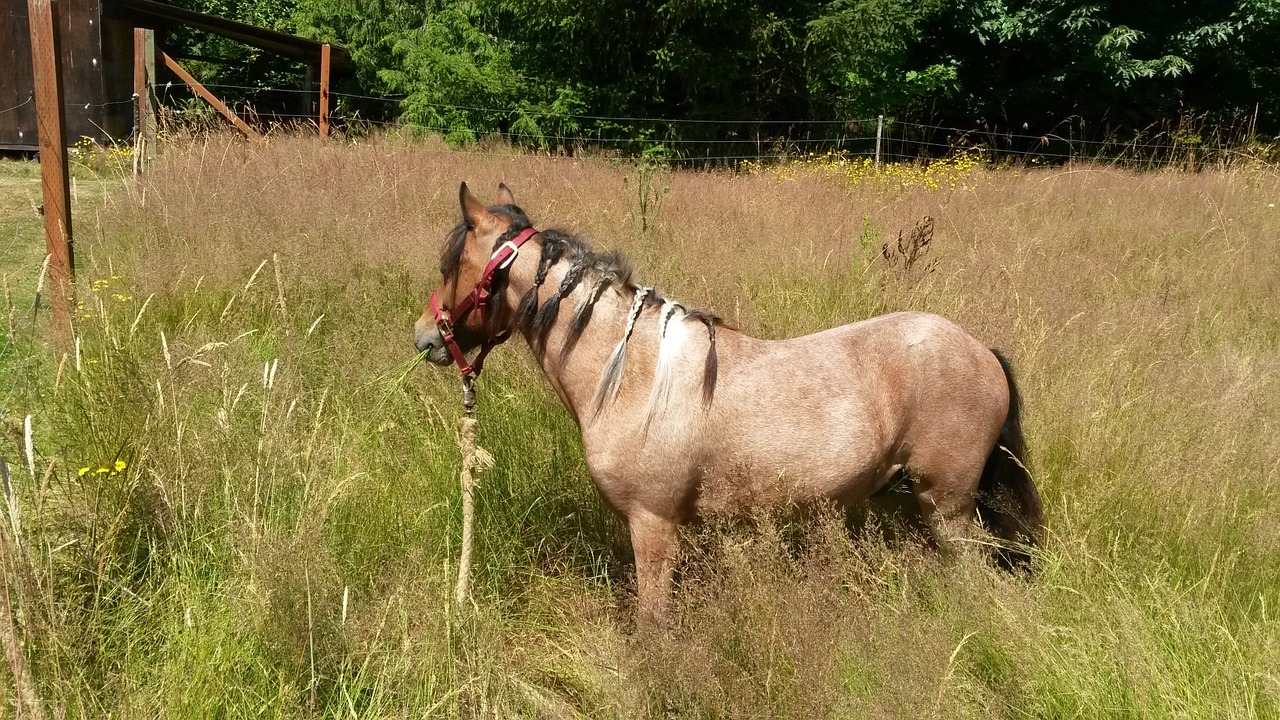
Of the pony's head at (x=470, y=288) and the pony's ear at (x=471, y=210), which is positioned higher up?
the pony's ear at (x=471, y=210)

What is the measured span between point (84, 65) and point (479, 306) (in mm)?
12652

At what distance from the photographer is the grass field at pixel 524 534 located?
2.29 m

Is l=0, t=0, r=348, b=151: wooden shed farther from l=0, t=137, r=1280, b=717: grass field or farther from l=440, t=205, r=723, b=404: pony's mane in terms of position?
l=440, t=205, r=723, b=404: pony's mane

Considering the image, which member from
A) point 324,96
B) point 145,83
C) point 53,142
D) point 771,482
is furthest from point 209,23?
point 771,482

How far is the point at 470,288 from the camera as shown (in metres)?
2.84

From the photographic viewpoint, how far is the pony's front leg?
8.93 ft

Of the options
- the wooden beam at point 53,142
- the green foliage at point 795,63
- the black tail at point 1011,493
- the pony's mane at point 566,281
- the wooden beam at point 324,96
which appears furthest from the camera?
the green foliage at point 795,63

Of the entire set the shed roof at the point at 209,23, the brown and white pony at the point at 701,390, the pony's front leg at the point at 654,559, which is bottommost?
the pony's front leg at the point at 654,559

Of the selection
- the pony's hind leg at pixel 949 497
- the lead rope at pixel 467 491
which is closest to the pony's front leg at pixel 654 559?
the lead rope at pixel 467 491

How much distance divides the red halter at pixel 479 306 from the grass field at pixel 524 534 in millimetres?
588

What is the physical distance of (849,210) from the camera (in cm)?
732

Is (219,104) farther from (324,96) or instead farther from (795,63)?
(795,63)

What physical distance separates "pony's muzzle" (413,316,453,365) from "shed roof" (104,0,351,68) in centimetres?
1052

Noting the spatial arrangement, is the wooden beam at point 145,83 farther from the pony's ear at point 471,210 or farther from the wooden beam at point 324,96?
the pony's ear at point 471,210
